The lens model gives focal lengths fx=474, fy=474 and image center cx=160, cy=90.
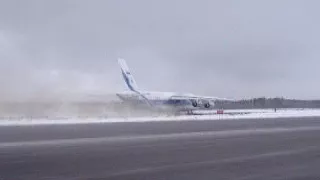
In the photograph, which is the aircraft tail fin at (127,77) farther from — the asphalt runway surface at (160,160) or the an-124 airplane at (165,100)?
the asphalt runway surface at (160,160)

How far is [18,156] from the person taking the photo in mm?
15414

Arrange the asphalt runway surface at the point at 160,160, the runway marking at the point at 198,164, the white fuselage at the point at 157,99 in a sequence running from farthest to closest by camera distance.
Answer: the white fuselage at the point at 157,99 < the runway marking at the point at 198,164 < the asphalt runway surface at the point at 160,160

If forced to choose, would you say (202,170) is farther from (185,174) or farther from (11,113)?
(11,113)

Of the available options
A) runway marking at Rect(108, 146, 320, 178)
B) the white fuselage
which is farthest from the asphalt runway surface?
the white fuselage

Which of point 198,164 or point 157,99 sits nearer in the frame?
point 198,164

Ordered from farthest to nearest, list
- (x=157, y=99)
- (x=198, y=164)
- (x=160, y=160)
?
(x=157, y=99), (x=160, y=160), (x=198, y=164)

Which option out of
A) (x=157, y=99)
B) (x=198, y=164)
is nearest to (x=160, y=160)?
(x=198, y=164)

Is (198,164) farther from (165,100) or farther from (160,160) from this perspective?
(165,100)

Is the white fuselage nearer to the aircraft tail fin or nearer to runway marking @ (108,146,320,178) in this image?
the aircraft tail fin

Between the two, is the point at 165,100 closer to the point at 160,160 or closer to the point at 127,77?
the point at 127,77

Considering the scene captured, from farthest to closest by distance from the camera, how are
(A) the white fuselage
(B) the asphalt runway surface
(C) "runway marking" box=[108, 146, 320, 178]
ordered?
(A) the white fuselage < (C) "runway marking" box=[108, 146, 320, 178] < (B) the asphalt runway surface

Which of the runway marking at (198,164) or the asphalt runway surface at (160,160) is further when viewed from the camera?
the runway marking at (198,164)

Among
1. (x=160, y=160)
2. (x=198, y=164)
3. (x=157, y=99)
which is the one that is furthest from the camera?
(x=157, y=99)

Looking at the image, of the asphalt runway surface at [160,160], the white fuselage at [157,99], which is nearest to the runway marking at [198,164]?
the asphalt runway surface at [160,160]
